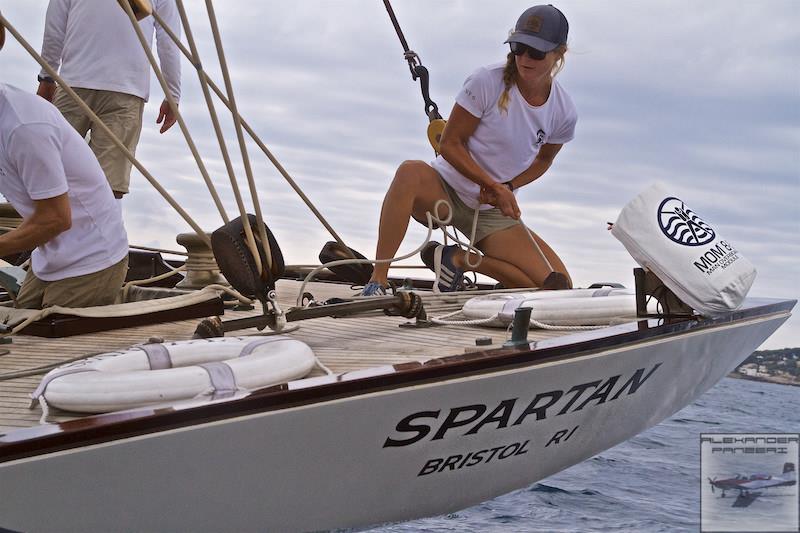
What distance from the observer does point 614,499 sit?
18.3ft

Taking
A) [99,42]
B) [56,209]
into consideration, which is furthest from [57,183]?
[99,42]

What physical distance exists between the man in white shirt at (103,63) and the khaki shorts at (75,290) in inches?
76.5

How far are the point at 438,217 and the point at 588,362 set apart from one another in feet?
6.33

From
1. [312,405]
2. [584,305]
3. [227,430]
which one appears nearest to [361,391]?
[312,405]

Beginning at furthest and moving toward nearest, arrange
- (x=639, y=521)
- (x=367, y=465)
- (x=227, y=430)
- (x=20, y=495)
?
(x=639, y=521) → (x=367, y=465) → (x=227, y=430) → (x=20, y=495)

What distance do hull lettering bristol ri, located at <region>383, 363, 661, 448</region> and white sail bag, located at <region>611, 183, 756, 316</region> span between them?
33 centimetres

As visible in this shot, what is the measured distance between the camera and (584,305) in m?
4.07

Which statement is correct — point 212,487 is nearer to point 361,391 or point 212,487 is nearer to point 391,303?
point 361,391

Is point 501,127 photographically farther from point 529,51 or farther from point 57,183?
point 57,183

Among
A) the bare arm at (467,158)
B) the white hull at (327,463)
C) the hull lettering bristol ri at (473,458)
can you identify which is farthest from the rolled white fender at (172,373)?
the bare arm at (467,158)

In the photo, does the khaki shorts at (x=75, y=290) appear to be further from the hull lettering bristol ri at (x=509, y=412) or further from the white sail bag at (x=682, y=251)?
the white sail bag at (x=682, y=251)

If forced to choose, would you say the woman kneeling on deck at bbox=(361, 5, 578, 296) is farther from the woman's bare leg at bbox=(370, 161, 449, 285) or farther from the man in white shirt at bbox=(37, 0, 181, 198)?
the man in white shirt at bbox=(37, 0, 181, 198)

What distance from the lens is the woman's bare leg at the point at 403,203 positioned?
16.8 ft

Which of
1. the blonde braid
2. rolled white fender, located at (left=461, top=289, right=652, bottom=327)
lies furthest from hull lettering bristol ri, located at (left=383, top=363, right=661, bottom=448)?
the blonde braid
